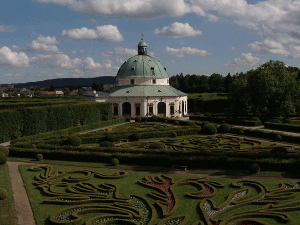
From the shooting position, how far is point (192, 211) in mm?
14836

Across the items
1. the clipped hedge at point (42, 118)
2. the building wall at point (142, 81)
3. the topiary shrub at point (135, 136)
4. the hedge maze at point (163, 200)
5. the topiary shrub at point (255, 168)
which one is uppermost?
the building wall at point (142, 81)

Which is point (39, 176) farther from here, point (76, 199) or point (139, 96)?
point (139, 96)

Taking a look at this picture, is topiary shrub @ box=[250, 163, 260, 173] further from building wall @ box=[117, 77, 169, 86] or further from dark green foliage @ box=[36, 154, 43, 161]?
building wall @ box=[117, 77, 169, 86]

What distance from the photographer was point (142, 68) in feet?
223

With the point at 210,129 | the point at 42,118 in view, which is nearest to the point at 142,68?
the point at 42,118

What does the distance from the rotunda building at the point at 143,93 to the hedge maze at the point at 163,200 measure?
41536 millimetres

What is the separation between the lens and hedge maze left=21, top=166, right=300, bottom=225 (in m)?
13.9

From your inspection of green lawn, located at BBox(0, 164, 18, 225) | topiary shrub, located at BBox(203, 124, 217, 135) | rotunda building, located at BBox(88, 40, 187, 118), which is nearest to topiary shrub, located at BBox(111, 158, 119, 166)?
green lawn, located at BBox(0, 164, 18, 225)

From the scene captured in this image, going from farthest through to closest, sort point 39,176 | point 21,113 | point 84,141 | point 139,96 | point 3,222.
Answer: point 139,96 → point 21,113 → point 84,141 → point 39,176 → point 3,222

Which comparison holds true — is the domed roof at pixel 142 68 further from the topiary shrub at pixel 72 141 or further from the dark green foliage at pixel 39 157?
the dark green foliage at pixel 39 157

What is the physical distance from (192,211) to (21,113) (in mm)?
29425

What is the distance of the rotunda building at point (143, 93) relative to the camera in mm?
61562

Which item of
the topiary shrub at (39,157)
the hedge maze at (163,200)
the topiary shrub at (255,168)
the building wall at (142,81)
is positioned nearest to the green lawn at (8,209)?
the hedge maze at (163,200)

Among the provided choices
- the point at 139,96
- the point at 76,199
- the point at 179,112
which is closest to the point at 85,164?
the point at 76,199
